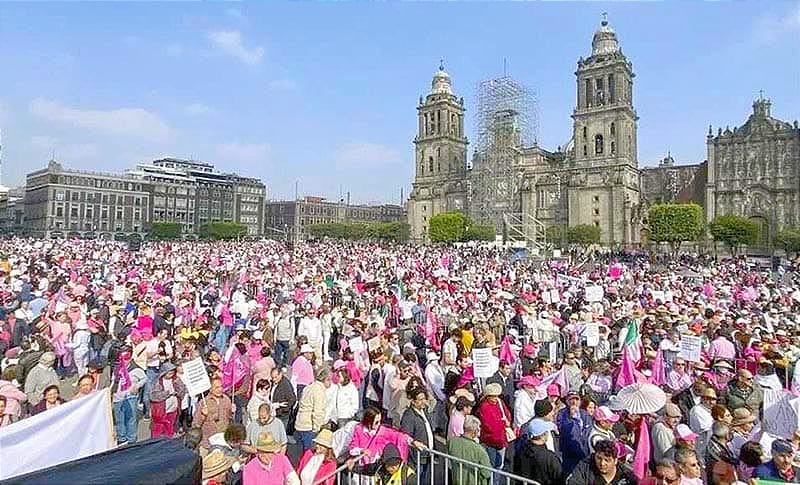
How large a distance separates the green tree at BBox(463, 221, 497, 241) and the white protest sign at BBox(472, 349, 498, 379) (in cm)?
6639

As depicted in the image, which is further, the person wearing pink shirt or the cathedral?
the cathedral

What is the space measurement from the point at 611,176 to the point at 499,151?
1448 centimetres

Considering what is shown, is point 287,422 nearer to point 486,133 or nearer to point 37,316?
point 37,316

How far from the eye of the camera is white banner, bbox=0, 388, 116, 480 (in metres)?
4.91

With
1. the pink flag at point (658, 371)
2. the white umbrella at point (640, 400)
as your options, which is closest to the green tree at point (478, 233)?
the pink flag at point (658, 371)

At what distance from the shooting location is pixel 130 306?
14.5m

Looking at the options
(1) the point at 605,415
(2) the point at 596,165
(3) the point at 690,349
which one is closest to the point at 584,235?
(2) the point at 596,165

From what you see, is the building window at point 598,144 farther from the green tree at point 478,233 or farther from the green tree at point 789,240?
the green tree at point 789,240

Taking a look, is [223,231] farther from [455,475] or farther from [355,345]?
[455,475]

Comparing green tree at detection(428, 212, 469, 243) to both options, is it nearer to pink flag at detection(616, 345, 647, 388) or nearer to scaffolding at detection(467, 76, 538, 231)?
scaffolding at detection(467, 76, 538, 231)

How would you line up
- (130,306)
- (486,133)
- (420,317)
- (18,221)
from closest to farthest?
(130,306)
(420,317)
(486,133)
(18,221)

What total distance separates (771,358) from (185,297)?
12.6 m

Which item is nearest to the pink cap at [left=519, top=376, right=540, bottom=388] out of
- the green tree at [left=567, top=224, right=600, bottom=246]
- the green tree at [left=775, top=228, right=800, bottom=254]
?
the green tree at [left=775, top=228, right=800, bottom=254]

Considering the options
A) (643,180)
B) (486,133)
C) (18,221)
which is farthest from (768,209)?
(18,221)
